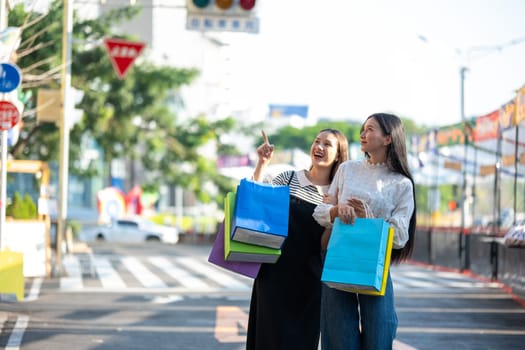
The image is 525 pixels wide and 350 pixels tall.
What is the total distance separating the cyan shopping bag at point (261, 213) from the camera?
21.0 ft

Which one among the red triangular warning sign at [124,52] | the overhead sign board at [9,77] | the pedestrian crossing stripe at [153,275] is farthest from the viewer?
the red triangular warning sign at [124,52]

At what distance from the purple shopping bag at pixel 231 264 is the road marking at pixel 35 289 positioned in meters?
10.3

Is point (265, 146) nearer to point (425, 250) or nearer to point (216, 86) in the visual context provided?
point (425, 250)

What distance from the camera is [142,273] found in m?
24.5

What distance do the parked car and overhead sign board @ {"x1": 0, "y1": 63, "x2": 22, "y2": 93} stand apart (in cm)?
4562

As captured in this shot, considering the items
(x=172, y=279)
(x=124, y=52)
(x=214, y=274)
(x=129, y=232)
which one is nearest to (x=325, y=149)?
(x=172, y=279)

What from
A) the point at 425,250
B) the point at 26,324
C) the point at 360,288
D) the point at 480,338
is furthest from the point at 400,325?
the point at 425,250

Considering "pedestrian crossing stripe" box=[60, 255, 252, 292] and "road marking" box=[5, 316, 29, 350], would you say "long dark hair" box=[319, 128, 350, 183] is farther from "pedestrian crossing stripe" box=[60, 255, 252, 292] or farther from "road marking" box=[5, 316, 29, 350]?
"pedestrian crossing stripe" box=[60, 255, 252, 292]

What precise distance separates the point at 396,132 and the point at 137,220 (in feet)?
188

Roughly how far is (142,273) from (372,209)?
1870 centimetres

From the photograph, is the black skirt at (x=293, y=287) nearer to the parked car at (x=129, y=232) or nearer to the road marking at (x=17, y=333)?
the road marking at (x=17, y=333)

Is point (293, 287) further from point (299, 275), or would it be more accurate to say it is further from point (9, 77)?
point (9, 77)

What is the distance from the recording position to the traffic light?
16.9 m

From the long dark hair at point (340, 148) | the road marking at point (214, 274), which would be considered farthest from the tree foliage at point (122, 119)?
the long dark hair at point (340, 148)
